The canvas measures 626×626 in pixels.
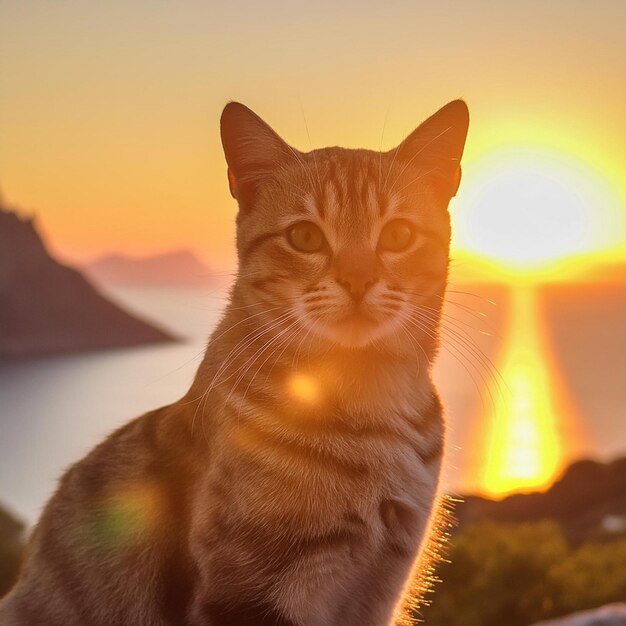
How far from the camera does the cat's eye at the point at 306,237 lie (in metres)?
1.70

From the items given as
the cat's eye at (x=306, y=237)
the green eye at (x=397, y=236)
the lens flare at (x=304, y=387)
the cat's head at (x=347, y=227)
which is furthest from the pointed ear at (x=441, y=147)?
the lens flare at (x=304, y=387)

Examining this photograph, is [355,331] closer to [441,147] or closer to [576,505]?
[441,147]

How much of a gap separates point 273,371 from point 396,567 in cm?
55

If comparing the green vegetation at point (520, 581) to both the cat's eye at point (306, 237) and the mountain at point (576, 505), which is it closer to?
the mountain at point (576, 505)

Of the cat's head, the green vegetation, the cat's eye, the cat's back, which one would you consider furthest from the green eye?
the green vegetation

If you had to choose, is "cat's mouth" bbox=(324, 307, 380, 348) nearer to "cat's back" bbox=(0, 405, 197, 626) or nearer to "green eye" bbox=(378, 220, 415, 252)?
"green eye" bbox=(378, 220, 415, 252)

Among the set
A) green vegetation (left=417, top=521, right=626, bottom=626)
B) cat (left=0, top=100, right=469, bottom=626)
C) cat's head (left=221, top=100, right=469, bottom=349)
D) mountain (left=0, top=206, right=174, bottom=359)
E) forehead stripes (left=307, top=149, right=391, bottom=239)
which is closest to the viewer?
cat (left=0, top=100, right=469, bottom=626)

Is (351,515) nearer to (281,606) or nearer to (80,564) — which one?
(281,606)

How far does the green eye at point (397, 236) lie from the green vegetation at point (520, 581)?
1.56 meters

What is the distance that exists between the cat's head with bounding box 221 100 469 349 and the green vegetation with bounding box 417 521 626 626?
4.99ft

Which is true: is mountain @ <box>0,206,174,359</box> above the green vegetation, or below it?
above

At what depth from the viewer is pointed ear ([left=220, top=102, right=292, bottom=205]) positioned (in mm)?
1733

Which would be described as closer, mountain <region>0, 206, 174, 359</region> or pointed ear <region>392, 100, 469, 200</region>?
pointed ear <region>392, 100, 469, 200</region>

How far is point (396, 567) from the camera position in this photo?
1656mm
